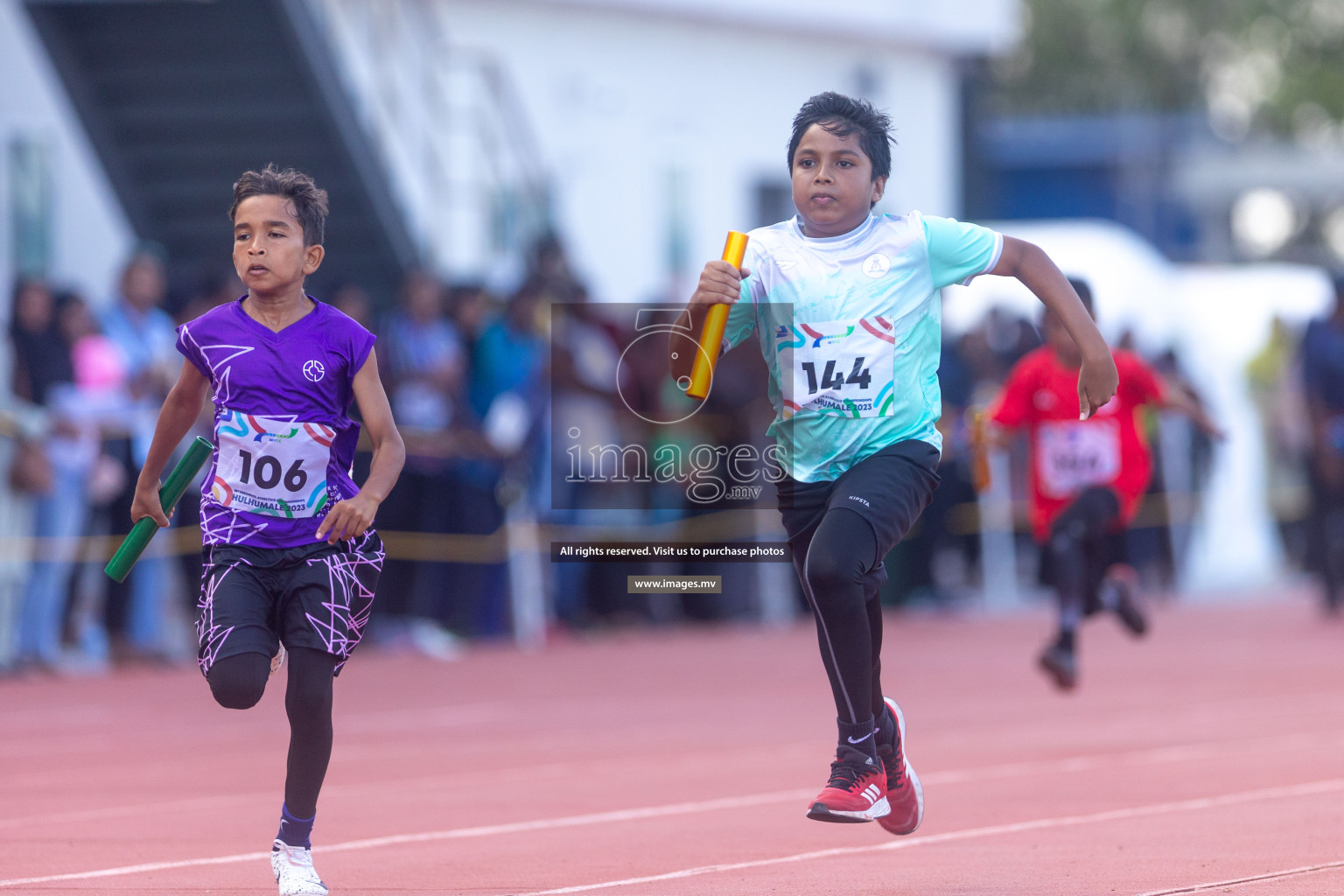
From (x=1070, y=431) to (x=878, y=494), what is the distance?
18.8 ft

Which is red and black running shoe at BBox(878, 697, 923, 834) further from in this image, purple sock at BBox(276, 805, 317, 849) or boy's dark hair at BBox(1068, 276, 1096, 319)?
boy's dark hair at BBox(1068, 276, 1096, 319)

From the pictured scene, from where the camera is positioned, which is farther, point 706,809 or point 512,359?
point 512,359

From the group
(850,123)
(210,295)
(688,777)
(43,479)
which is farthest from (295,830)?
(210,295)

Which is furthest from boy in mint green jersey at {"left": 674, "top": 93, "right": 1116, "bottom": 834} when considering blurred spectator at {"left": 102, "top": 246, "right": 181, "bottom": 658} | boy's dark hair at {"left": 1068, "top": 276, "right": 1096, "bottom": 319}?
blurred spectator at {"left": 102, "top": 246, "right": 181, "bottom": 658}

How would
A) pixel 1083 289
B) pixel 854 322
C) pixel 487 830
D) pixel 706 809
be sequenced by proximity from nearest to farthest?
pixel 854 322 → pixel 487 830 → pixel 706 809 → pixel 1083 289

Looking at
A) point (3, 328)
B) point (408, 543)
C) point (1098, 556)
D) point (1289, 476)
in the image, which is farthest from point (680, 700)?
point (1289, 476)

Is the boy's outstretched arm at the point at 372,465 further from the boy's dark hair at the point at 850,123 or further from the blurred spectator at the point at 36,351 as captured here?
the blurred spectator at the point at 36,351

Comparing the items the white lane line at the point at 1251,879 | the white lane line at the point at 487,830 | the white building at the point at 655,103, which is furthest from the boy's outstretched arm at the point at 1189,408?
the white building at the point at 655,103

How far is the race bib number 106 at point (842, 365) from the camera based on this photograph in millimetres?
6617

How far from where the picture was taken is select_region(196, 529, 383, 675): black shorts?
613 cm

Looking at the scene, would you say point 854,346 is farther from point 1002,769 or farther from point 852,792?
point 1002,769

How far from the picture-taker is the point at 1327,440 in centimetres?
1855

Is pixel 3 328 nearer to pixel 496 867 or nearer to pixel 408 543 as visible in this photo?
pixel 408 543

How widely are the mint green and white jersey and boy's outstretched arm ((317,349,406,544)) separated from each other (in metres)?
1.06
